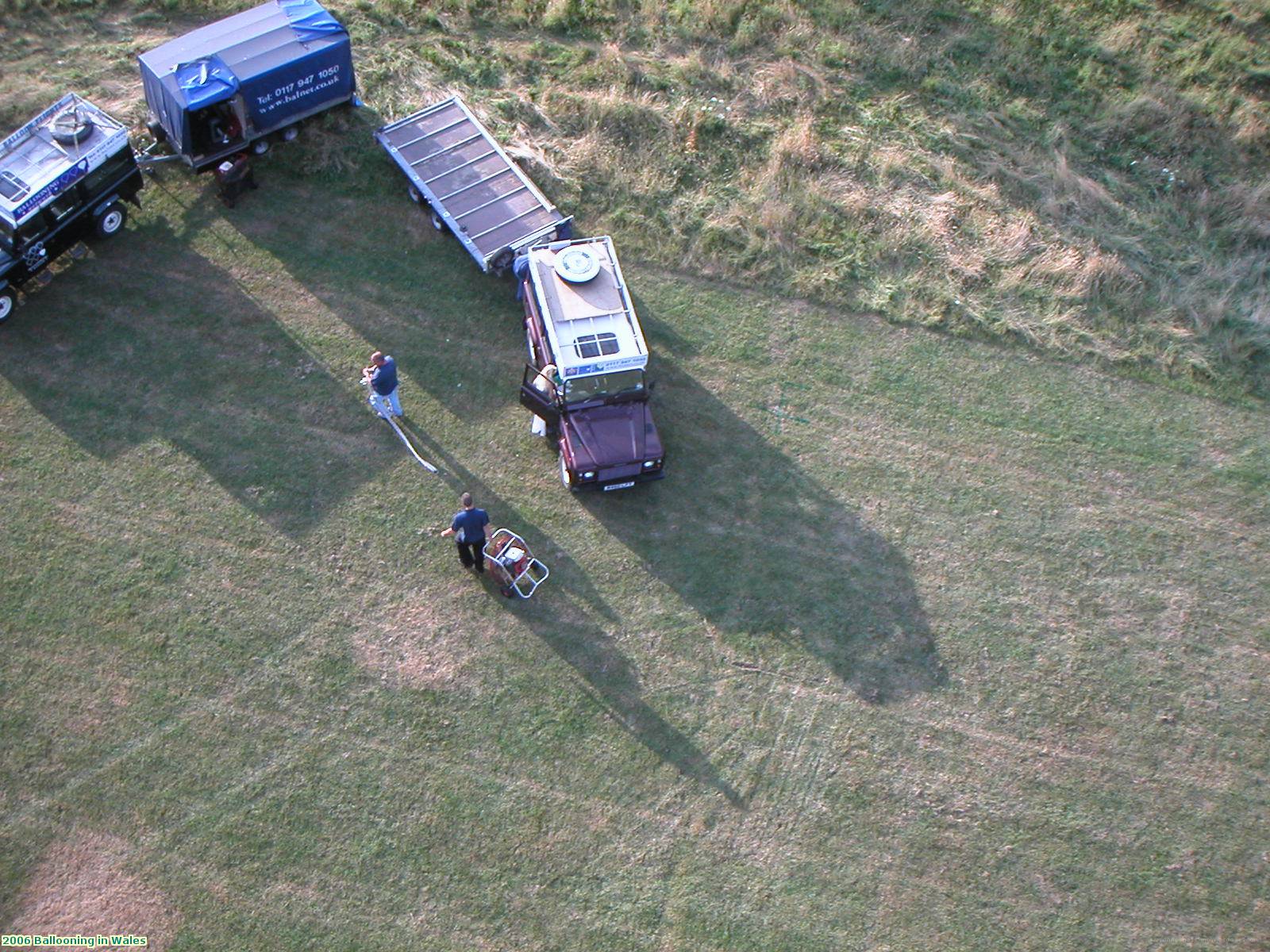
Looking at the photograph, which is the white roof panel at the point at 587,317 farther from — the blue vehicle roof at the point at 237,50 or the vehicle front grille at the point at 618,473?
the blue vehicle roof at the point at 237,50

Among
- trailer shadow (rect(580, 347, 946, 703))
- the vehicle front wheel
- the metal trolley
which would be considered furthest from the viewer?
the vehicle front wheel

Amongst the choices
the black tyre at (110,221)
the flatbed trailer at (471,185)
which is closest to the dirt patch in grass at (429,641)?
the flatbed trailer at (471,185)

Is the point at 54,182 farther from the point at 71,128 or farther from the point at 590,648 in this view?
the point at 590,648

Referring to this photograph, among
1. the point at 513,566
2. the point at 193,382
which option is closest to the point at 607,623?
the point at 513,566

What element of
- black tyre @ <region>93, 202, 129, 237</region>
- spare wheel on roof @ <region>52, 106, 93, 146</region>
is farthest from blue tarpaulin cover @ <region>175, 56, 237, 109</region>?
black tyre @ <region>93, 202, 129, 237</region>

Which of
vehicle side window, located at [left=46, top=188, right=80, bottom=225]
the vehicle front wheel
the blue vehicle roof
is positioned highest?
the blue vehicle roof

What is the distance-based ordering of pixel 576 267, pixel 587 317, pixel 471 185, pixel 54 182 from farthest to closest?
1. pixel 471 185
2. pixel 54 182
3. pixel 576 267
4. pixel 587 317

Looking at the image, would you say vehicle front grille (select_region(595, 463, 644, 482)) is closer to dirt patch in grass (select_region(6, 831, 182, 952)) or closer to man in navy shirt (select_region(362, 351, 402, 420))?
man in navy shirt (select_region(362, 351, 402, 420))
